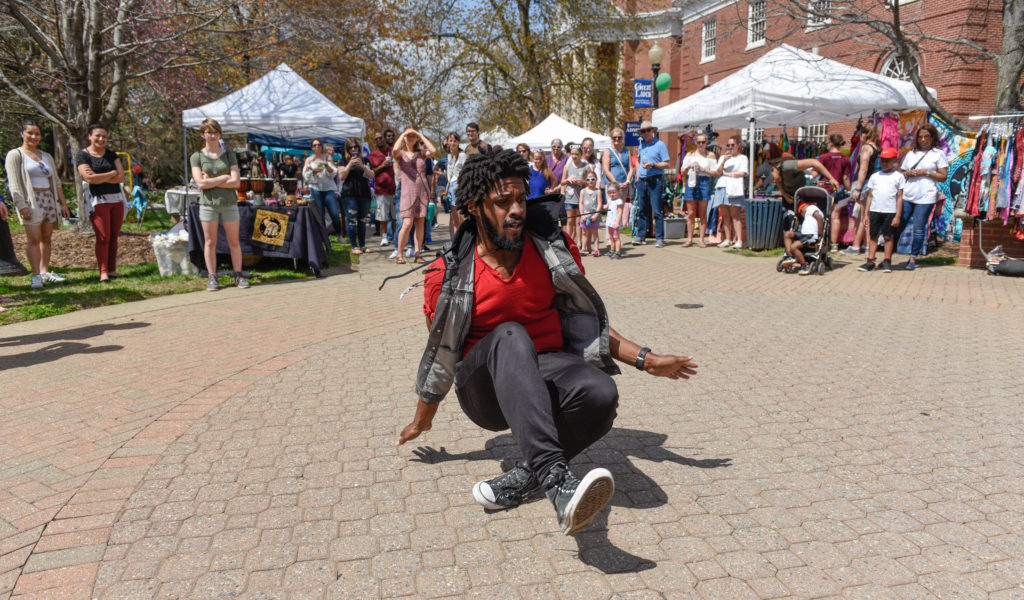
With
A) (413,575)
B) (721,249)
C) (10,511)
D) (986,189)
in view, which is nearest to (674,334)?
(413,575)

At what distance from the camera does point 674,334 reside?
6555 mm

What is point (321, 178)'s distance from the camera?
41.4ft

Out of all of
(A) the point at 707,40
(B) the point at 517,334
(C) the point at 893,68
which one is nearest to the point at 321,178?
(B) the point at 517,334

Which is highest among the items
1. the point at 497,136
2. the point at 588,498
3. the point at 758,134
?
the point at 497,136

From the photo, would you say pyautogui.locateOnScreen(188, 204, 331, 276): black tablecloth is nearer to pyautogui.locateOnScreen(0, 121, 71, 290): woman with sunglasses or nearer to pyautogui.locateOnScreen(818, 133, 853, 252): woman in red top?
pyautogui.locateOnScreen(0, 121, 71, 290): woman with sunglasses

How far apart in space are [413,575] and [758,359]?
12.7ft

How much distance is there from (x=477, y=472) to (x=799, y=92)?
1116cm

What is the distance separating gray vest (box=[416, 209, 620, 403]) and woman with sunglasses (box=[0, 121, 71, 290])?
7.48 meters

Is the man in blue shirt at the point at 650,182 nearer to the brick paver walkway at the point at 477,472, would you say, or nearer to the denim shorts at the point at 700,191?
the denim shorts at the point at 700,191

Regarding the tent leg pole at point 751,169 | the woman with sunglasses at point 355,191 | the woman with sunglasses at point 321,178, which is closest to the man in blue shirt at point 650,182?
the tent leg pole at point 751,169

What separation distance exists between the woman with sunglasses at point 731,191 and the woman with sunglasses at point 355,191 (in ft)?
20.6

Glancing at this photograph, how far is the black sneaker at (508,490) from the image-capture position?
9.72 ft

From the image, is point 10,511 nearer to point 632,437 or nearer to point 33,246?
point 632,437

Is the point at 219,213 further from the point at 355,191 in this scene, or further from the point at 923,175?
the point at 923,175
